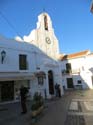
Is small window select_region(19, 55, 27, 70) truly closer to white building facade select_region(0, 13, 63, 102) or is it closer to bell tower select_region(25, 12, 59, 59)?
white building facade select_region(0, 13, 63, 102)

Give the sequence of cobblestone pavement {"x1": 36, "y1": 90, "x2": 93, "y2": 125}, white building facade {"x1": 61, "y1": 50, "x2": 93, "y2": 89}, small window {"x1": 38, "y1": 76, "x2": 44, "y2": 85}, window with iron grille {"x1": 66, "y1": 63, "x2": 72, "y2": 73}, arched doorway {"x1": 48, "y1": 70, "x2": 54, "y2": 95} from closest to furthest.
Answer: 1. cobblestone pavement {"x1": 36, "y1": 90, "x2": 93, "y2": 125}
2. small window {"x1": 38, "y1": 76, "x2": 44, "y2": 85}
3. arched doorway {"x1": 48, "y1": 70, "x2": 54, "y2": 95}
4. white building facade {"x1": 61, "y1": 50, "x2": 93, "y2": 89}
5. window with iron grille {"x1": 66, "y1": 63, "x2": 72, "y2": 73}

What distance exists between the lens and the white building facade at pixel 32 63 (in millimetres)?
21031

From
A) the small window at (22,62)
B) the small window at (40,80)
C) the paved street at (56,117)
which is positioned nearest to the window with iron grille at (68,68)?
the small window at (40,80)

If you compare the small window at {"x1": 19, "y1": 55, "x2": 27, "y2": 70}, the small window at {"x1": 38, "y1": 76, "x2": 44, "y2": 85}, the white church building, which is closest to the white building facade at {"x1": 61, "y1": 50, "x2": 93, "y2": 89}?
the white church building

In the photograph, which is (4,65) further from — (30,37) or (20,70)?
(30,37)

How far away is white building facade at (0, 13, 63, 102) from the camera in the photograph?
69.0ft

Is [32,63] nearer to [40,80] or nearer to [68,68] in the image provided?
[40,80]

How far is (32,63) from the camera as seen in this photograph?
79.2 ft

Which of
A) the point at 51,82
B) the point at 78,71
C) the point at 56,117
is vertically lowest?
the point at 56,117

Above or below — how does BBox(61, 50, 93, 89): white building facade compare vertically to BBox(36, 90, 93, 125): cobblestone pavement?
above

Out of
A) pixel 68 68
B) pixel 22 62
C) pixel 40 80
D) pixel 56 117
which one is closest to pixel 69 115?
pixel 56 117

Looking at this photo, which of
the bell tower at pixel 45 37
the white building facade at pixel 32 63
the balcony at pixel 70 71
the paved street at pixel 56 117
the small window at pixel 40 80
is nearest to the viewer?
the paved street at pixel 56 117

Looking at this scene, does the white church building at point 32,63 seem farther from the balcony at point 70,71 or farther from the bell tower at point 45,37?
the balcony at point 70,71

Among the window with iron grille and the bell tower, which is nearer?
the bell tower
